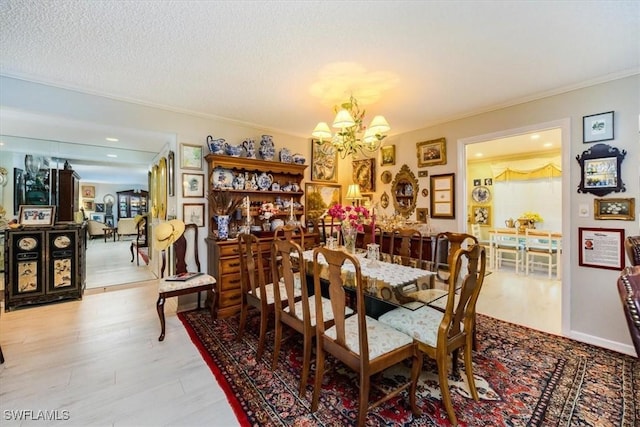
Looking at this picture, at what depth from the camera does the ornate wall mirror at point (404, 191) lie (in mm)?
4165

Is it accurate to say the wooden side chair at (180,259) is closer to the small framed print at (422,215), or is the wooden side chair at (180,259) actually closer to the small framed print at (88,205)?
the small framed print at (422,215)

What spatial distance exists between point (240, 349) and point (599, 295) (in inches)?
136

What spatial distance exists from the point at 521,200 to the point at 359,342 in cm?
634

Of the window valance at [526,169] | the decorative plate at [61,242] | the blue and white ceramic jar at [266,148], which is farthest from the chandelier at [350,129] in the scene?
the window valance at [526,169]

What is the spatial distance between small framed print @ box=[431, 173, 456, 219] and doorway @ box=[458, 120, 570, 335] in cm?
13

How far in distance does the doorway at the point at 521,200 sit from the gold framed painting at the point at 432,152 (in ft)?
0.76

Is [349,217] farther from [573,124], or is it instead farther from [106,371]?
[573,124]

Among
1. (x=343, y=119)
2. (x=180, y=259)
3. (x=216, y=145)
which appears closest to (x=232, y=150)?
(x=216, y=145)

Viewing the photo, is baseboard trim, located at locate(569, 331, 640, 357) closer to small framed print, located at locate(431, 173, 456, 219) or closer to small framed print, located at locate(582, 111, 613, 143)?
small framed print, located at locate(431, 173, 456, 219)

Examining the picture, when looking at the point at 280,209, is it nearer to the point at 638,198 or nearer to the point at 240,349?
the point at 240,349

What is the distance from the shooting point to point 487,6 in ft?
5.22

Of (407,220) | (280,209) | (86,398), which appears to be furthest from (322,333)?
(407,220)

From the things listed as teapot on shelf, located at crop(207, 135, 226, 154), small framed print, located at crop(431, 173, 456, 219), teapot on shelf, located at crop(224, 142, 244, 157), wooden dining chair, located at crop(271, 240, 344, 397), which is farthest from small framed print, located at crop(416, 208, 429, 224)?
teapot on shelf, located at crop(207, 135, 226, 154)

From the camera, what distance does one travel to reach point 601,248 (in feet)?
8.30
